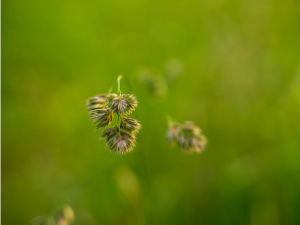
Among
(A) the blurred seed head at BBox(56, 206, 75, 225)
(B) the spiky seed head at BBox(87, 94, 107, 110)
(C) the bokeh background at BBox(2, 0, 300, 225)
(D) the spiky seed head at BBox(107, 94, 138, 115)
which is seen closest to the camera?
(D) the spiky seed head at BBox(107, 94, 138, 115)

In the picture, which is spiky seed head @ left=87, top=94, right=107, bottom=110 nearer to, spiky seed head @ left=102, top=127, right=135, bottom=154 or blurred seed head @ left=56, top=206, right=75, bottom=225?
spiky seed head @ left=102, top=127, right=135, bottom=154

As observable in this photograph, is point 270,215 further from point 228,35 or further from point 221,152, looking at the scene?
point 228,35

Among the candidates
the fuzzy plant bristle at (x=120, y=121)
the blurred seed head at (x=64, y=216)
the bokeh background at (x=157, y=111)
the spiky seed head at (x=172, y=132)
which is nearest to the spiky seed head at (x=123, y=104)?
the fuzzy plant bristle at (x=120, y=121)

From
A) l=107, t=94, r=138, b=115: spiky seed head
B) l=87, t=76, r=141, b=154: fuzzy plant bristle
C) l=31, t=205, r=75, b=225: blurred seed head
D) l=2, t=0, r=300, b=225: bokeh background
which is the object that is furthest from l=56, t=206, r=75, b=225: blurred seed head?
l=107, t=94, r=138, b=115: spiky seed head

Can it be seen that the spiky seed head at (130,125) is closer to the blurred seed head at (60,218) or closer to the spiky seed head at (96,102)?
the spiky seed head at (96,102)

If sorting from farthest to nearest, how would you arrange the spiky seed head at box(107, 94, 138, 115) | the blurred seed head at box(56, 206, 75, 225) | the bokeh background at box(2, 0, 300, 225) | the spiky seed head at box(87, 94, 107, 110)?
the bokeh background at box(2, 0, 300, 225) → the blurred seed head at box(56, 206, 75, 225) → the spiky seed head at box(87, 94, 107, 110) → the spiky seed head at box(107, 94, 138, 115)

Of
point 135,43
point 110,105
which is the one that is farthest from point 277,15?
point 110,105

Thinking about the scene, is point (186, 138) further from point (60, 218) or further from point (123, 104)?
point (60, 218)
